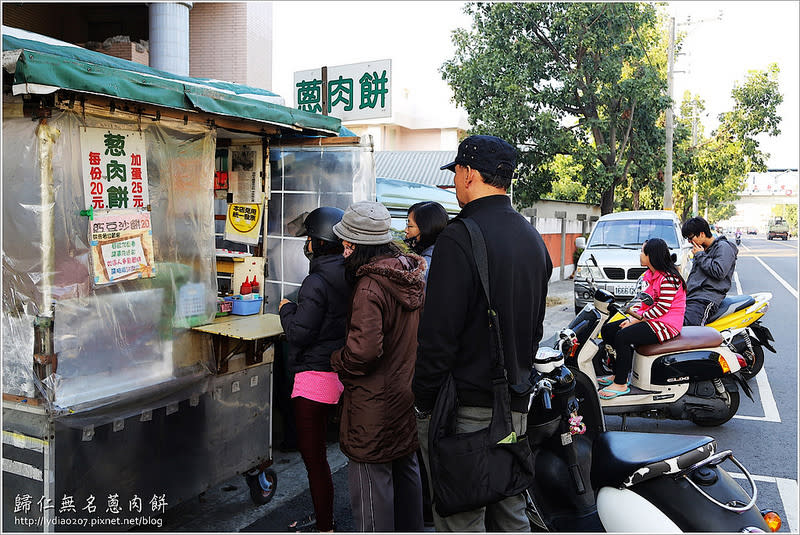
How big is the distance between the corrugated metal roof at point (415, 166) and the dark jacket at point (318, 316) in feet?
50.2

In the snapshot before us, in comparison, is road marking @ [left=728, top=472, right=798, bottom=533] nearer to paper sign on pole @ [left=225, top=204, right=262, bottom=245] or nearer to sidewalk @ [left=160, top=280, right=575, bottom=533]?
sidewalk @ [left=160, top=280, right=575, bottom=533]

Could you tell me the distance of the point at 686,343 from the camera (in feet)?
17.1

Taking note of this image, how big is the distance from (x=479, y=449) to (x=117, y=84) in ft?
7.63

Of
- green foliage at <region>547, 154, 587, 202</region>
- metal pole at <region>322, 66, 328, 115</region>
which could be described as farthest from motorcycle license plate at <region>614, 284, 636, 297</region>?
green foliage at <region>547, 154, 587, 202</region>

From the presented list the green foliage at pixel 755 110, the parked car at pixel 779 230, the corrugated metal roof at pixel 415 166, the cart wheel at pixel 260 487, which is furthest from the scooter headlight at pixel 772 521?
the parked car at pixel 779 230

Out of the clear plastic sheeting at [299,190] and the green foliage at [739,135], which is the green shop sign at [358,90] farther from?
the green foliage at [739,135]

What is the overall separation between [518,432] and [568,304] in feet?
38.3

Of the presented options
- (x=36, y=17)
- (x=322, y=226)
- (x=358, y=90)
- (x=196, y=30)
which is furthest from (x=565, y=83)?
(x=322, y=226)

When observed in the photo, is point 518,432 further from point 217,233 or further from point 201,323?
point 217,233

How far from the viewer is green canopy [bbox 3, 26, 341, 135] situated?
8.57 feet

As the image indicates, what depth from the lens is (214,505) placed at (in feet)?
13.4

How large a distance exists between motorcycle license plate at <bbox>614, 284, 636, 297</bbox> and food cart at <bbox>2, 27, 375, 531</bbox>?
7351mm

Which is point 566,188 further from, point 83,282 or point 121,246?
point 83,282

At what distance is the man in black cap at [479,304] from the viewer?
2.33m
